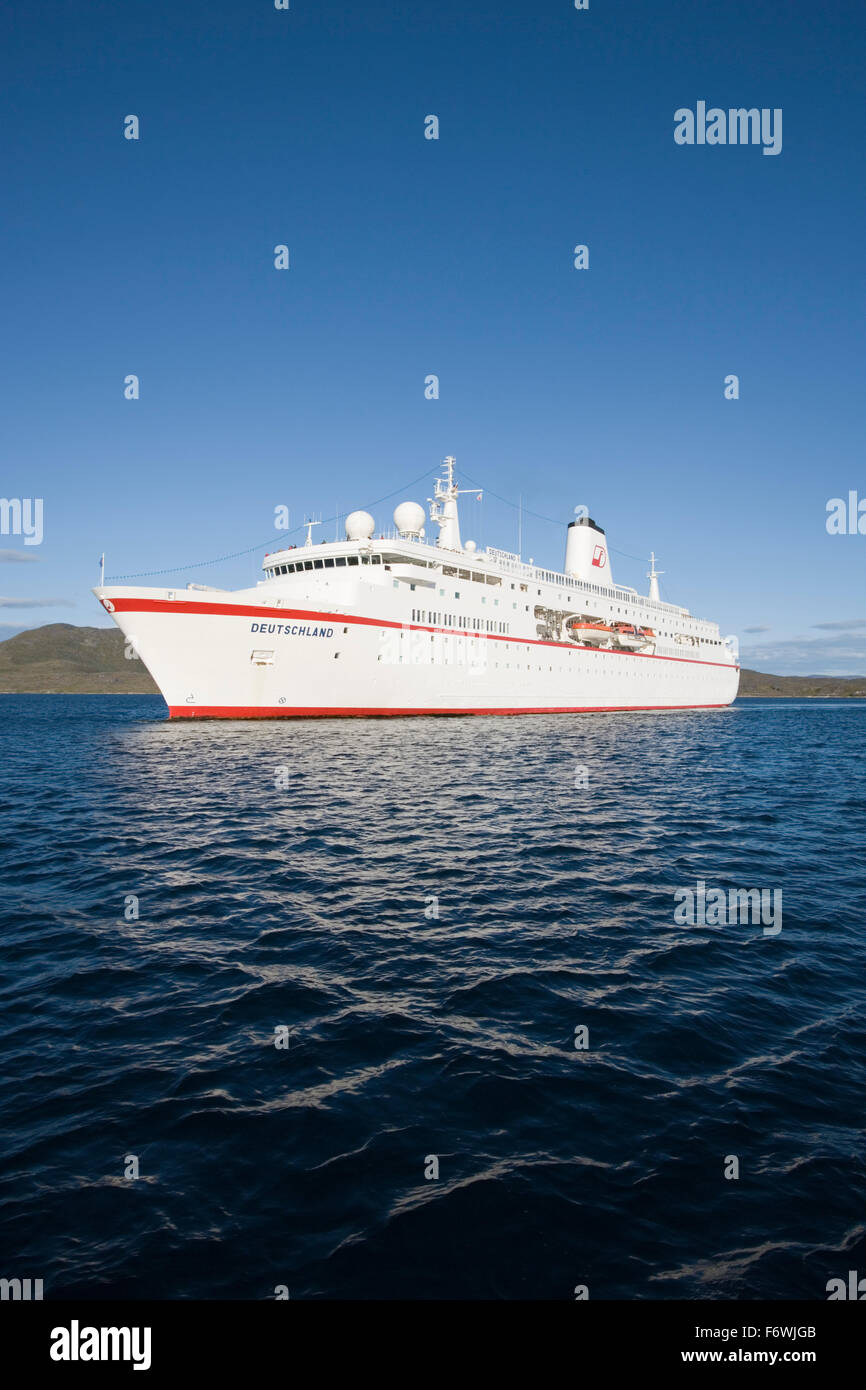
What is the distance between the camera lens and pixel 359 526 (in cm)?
5066

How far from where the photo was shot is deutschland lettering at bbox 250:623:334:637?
131 feet

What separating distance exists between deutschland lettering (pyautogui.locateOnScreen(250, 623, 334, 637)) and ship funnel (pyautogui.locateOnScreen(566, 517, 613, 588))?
3785 centimetres

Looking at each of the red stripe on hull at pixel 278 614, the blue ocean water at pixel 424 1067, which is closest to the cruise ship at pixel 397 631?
the red stripe on hull at pixel 278 614

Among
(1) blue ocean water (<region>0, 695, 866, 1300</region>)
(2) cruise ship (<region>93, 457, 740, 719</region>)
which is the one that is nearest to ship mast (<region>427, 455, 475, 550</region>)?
(2) cruise ship (<region>93, 457, 740, 719</region>)

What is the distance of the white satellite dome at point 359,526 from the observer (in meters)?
50.5

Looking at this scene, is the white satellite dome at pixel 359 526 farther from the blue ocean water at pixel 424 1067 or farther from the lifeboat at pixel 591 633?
the blue ocean water at pixel 424 1067

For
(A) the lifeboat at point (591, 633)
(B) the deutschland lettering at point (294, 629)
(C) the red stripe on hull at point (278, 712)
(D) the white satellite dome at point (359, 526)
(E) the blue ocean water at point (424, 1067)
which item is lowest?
(E) the blue ocean water at point (424, 1067)

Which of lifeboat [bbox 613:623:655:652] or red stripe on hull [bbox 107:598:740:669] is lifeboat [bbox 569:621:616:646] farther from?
red stripe on hull [bbox 107:598:740:669]

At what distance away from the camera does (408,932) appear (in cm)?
1055

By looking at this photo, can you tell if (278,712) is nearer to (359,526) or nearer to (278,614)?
(278,614)

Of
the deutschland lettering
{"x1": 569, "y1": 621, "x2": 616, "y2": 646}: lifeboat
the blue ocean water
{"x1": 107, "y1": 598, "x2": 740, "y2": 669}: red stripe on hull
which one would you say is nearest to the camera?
the blue ocean water

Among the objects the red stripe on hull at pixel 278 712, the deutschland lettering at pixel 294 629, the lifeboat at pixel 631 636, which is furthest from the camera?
the lifeboat at pixel 631 636

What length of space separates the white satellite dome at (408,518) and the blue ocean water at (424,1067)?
4203cm
